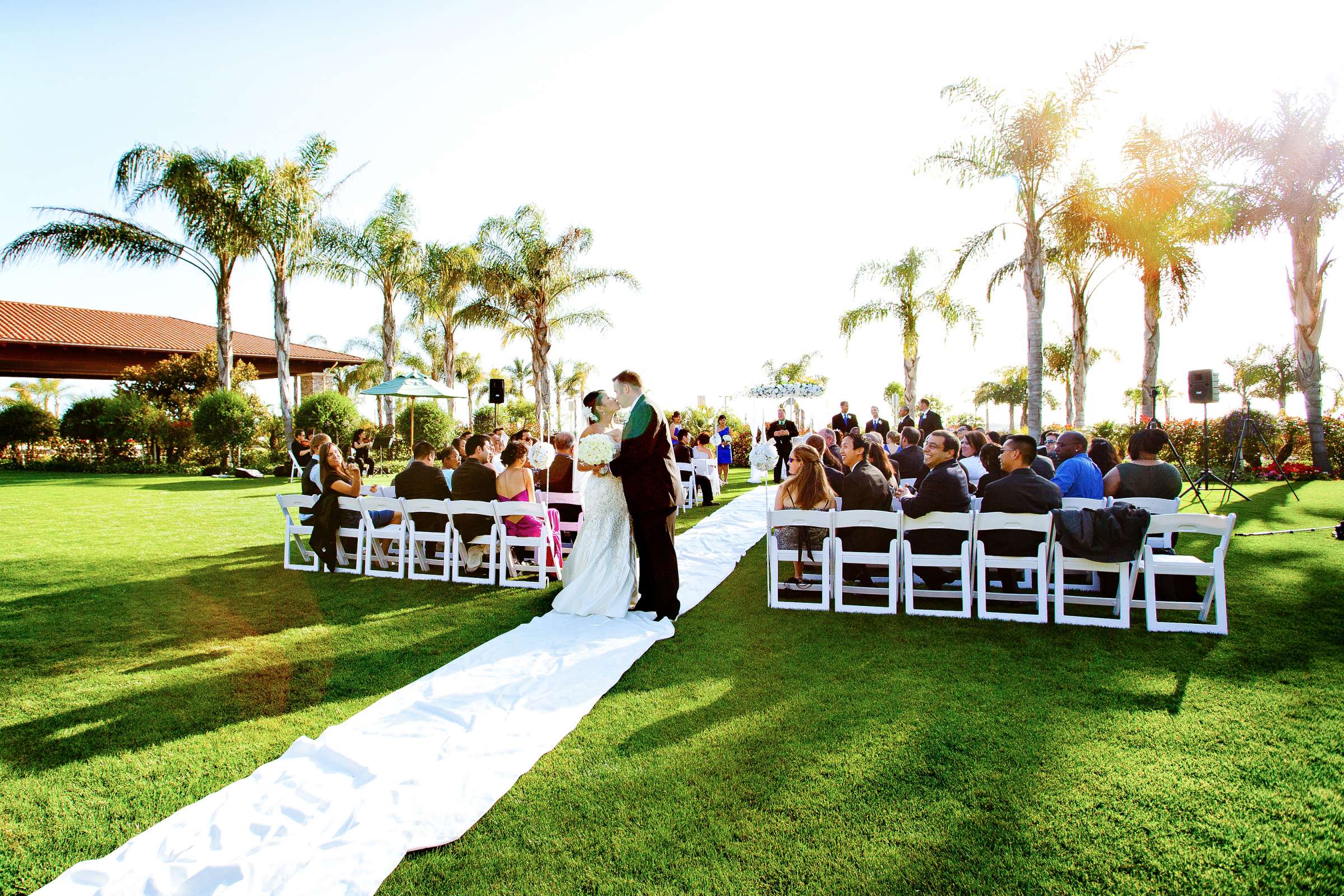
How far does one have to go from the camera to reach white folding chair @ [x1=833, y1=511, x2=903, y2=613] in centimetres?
572

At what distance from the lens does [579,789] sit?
314 centimetres

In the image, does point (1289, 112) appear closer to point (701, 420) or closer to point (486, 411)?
point (701, 420)

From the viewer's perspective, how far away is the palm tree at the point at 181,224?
20906 mm

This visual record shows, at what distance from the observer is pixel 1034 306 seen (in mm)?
15789

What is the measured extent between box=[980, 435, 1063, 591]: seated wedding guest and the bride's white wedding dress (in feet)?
9.95

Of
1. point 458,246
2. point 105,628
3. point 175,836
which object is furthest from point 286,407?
point 175,836

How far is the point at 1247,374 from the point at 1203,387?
3882 cm

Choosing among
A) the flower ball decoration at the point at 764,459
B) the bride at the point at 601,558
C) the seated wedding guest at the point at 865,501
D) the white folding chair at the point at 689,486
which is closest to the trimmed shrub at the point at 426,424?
the white folding chair at the point at 689,486

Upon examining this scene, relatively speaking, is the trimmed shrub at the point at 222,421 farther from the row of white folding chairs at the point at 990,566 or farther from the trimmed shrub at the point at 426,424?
the row of white folding chairs at the point at 990,566

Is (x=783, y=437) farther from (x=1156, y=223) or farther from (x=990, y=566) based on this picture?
(x=990, y=566)

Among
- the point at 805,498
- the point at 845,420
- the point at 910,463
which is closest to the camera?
the point at 805,498

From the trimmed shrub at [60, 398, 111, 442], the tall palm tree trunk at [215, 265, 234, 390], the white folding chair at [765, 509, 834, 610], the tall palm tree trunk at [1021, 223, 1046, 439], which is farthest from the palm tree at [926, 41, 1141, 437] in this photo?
the trimmed shrub at [60, 398, 111, 442]

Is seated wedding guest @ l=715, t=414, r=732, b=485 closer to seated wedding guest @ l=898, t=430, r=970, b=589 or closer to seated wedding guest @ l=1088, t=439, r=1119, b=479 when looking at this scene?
seated wedding guest @ l=1088, t=439, r=1119, b=479

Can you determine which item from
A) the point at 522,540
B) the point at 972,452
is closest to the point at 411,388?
the point at 522,540
